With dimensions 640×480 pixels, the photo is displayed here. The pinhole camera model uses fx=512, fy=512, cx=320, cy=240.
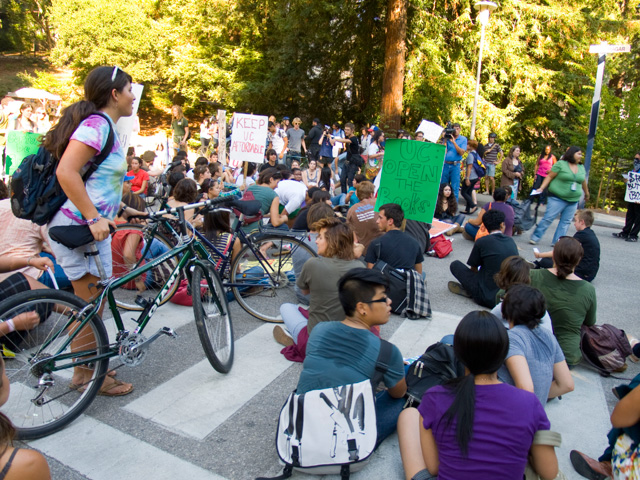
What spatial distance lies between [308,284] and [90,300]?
148 centimetres

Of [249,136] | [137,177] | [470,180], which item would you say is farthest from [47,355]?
[470,180]

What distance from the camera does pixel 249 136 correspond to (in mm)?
8984

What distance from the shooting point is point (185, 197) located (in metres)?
5.83

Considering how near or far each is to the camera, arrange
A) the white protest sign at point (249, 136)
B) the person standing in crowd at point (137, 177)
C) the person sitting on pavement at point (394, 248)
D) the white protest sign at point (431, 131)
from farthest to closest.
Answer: the white protest sign at point (431, 131) < the person standing in crowd at point (137, 177) < the white protest sign at point (249, 136) < the person sitting on pavement at point (394, 248)

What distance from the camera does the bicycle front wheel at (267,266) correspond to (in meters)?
4.85

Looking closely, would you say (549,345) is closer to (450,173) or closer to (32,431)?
(32,431)

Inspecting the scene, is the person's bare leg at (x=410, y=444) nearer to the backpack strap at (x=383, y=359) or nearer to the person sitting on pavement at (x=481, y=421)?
the person sitting on pavement at (x=481, y=421)

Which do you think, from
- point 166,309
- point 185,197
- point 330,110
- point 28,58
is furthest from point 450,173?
point 28,58

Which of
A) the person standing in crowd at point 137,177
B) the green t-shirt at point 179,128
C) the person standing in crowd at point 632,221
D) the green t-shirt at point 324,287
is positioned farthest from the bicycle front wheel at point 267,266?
the green t-shirt at point 179,128

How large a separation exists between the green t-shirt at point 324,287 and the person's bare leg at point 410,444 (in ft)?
3.64

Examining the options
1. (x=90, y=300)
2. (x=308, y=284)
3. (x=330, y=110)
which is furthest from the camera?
(x=330, y=110)

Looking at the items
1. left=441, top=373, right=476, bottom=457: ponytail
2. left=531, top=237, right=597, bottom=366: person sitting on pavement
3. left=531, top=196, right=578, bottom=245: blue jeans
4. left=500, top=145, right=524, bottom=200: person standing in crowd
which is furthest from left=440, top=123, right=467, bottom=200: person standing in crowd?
left=441, top=373, right=476, bottom=457: ponytail

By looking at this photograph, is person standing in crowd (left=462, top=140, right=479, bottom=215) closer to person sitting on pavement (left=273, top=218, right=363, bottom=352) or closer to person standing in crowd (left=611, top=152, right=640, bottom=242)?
person standing in crowd (left=611, top=152, right=640, bottom=242)

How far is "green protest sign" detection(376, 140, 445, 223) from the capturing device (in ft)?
20.6
